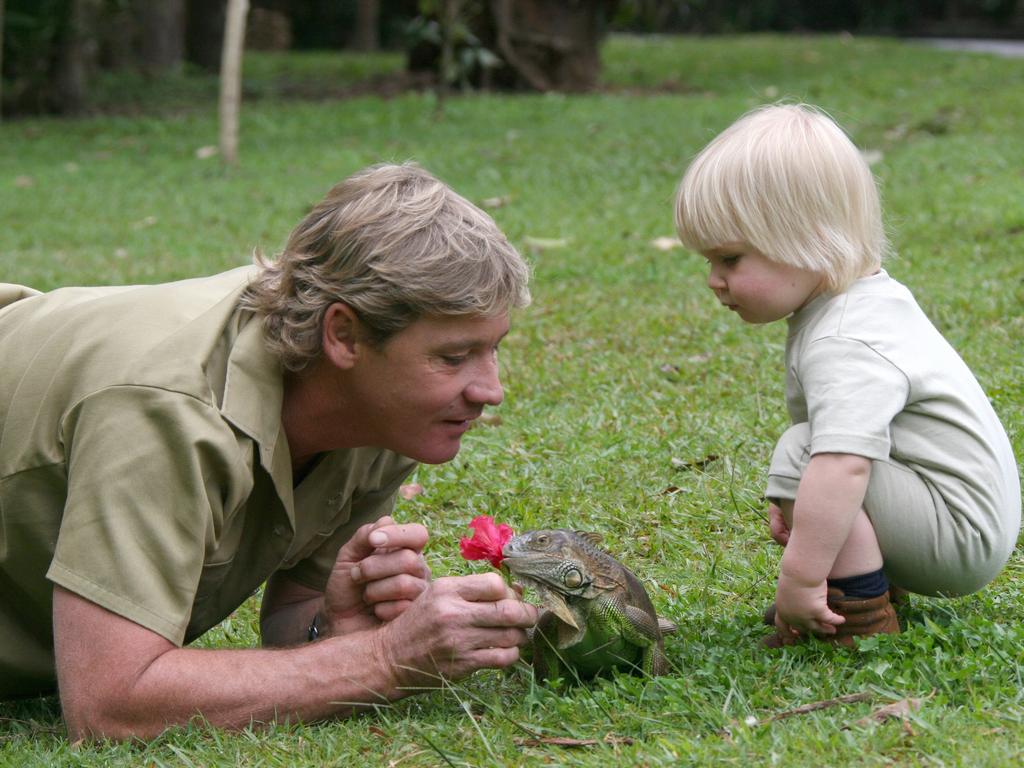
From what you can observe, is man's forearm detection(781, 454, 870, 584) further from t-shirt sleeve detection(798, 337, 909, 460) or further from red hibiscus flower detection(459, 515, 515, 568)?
red hibiscus flower detection(459, 515, 515, 568)

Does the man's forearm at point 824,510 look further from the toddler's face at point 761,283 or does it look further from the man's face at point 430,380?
the man's face at point 430,380

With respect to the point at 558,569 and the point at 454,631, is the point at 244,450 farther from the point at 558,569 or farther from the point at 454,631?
the point at 558,569

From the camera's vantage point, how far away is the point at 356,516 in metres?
3.58

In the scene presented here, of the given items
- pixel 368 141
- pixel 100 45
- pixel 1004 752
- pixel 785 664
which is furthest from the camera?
pixel 100 45

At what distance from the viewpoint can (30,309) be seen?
325 centimetres

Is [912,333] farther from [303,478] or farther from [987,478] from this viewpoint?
[303,478]

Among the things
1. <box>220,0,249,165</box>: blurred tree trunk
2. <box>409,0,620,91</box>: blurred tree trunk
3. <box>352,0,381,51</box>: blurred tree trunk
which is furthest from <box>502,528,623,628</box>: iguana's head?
<box>352,0,381,51</box>: blurred tree trunk

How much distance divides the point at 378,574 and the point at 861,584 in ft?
3.48

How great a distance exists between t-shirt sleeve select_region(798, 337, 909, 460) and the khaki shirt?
113 centimetres

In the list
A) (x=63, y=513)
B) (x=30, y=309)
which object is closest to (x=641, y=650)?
(x=63, y=513)

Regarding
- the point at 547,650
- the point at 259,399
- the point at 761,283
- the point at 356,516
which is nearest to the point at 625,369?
the point at 356,516

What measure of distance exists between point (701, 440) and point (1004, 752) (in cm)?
244

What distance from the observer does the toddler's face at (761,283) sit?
10.1 feet

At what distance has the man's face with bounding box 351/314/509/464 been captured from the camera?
2.95 meters
